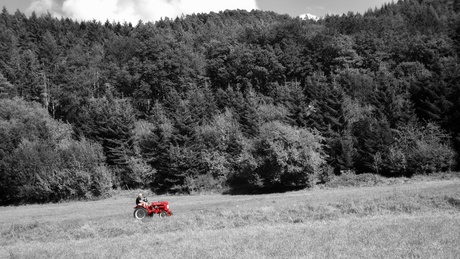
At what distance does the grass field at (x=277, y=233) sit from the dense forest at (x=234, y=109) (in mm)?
18936

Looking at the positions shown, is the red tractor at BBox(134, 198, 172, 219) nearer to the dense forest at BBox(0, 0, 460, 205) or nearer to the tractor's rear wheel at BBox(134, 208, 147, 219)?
the tractor's rear wheel at BBox(134, 208, 147, 219)

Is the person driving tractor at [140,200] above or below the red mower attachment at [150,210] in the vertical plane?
above

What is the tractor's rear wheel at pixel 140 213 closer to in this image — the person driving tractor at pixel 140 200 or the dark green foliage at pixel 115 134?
the person driving tractor at pixel 140 200

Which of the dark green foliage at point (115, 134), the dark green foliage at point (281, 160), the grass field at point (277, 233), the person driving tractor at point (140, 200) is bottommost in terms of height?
the grass field at point (277, 233)

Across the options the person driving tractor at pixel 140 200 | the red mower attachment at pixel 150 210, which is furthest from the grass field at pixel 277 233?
the person driving tractor at pixel 140 200

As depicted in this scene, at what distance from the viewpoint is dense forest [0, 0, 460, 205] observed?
44.4 meters

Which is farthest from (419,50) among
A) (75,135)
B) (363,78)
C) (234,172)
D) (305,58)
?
(75,135)

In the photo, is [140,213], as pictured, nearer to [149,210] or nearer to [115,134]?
[149,210]

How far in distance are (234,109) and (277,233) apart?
53664mm

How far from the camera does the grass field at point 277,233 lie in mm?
11758

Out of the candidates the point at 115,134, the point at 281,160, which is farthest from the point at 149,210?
the point at 115,134

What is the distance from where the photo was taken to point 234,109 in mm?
68312

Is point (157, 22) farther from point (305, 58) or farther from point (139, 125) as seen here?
point (139, 125)

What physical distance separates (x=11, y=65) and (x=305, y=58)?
2844 inches
